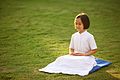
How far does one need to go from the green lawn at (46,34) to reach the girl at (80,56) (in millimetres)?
139

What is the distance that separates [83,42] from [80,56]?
0.22 metres

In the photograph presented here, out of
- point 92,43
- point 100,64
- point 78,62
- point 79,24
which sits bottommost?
point 100,64

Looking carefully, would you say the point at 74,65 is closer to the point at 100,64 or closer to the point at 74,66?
the point at 74,66

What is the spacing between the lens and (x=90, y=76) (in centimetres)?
375

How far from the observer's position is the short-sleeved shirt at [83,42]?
13.3ft

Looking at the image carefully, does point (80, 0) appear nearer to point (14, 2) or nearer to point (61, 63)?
point (14, 2)

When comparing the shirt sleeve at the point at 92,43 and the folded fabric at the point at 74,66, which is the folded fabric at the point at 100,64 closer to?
the folded fabric at the point at 74,66

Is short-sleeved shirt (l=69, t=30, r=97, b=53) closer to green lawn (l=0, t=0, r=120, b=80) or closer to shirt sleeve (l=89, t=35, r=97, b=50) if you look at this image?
shirt sleeve (l=89, t=35, r=97, b=50)

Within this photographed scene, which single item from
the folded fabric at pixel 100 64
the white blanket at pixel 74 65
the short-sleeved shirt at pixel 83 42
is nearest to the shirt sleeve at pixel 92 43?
the short-sleeved shirt at pixel 83 42

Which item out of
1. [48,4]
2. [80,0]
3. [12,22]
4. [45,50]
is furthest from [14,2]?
[45,50]

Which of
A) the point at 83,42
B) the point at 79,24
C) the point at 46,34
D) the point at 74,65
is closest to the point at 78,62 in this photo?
the point at 74,65

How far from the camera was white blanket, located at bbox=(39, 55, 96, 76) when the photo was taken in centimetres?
390

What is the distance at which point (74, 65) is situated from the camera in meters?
3.95

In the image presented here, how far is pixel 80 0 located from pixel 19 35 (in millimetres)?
6002
